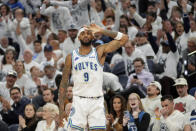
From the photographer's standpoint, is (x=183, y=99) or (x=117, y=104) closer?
(x=117, y=104)

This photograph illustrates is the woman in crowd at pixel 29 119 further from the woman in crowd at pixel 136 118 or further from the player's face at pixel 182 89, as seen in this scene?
the player's face at pixel 182 89

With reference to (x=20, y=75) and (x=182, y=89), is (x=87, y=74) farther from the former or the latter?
(x=20, y=75)

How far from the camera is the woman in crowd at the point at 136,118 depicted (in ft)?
35.1

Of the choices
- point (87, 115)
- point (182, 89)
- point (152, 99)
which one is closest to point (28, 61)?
point (152, 99)

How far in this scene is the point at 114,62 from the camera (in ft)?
48.5

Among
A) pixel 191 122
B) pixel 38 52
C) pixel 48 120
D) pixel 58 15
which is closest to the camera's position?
pixel 191 122

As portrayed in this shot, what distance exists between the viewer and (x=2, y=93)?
535 inches

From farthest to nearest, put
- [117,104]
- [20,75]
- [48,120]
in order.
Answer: [20,75]
[48,120]
[117,104]

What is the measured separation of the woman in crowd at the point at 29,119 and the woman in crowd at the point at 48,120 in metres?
0.21

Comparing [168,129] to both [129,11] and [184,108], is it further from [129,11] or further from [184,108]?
[129,11]

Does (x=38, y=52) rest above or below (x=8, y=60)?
above

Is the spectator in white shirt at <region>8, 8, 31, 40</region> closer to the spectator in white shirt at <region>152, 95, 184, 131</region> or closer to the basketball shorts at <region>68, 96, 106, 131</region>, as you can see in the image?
the spectator in white shirt at <region>152, 95, 184, 131</region>

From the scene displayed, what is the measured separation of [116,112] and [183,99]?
4.79 ft

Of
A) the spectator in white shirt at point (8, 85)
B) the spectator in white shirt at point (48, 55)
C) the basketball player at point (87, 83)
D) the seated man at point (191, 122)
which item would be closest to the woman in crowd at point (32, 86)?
the spectator in white shirt at point (8, 85)
